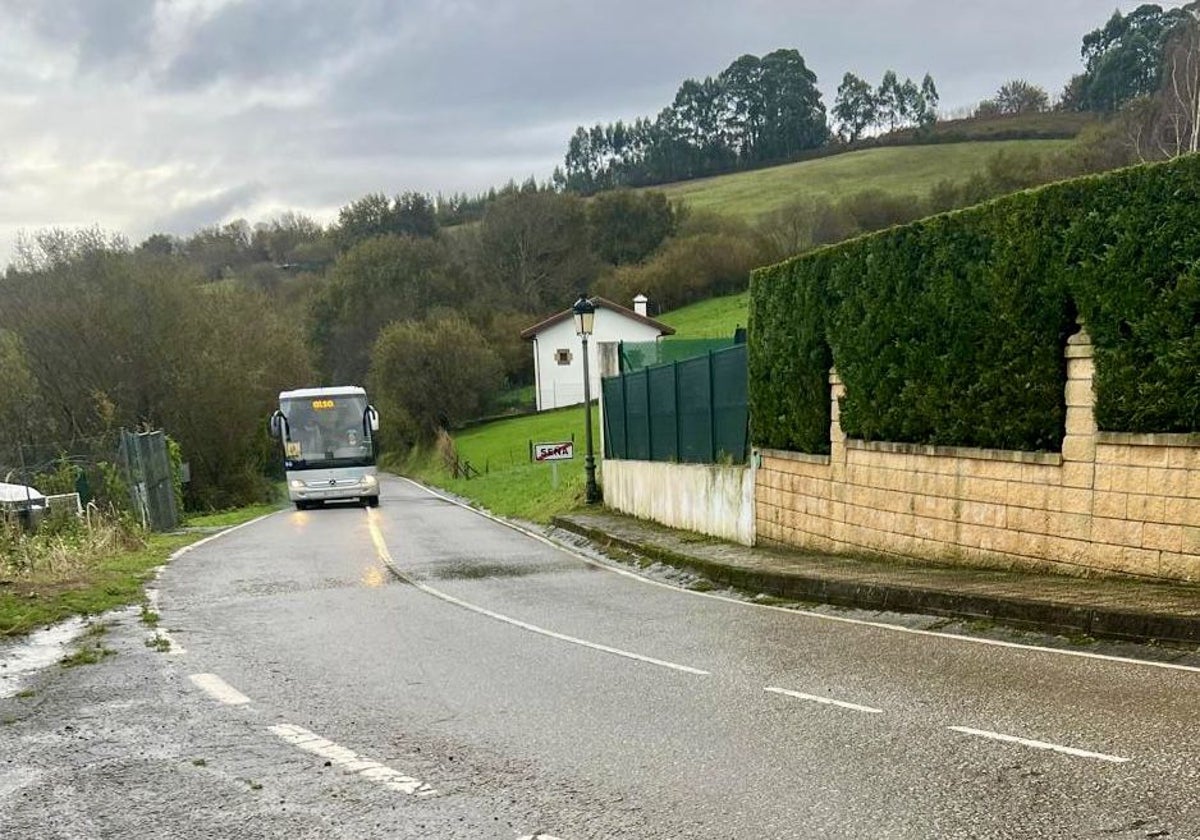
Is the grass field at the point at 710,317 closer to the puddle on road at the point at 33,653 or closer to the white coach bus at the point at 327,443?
the white coach bus at the point at 327,443

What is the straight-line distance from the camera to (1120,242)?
9570mm

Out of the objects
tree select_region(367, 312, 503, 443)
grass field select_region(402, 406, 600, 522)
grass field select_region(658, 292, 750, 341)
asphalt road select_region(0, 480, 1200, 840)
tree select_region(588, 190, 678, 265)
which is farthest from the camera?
tree select_region(588, 190, 678, 265)

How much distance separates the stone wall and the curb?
1.32m

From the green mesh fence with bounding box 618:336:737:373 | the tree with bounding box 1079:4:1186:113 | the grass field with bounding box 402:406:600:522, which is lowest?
the grass field with bounding box 402:406:600:522

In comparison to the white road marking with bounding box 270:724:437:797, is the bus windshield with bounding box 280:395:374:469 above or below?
below

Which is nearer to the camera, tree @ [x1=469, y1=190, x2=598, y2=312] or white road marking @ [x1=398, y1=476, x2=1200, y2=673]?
white road marking @ [x1=398, y1=476, x2=1200, y2=673]

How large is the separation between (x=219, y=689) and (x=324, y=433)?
2592 centimetres

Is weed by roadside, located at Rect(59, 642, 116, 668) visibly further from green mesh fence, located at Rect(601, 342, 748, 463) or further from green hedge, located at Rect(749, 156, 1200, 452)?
green mesh fence, located at Rect(601, 342, 748, 463)

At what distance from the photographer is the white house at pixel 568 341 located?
240 ft

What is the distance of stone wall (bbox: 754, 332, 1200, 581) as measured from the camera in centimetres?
930

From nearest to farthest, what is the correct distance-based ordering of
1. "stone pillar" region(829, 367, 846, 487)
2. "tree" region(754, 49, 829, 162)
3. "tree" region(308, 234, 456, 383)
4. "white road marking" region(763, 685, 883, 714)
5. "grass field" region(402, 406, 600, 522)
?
1. "white road marking" region(763, 685, 883, 714)
2. "stone pillar" region(829, 367, 846, 487)
3. "grass field" region(402, 406, 600, 522)
4. "tree" region(308, 234, 456, 383)
5. "tree" region(754, 49, 829, 162)

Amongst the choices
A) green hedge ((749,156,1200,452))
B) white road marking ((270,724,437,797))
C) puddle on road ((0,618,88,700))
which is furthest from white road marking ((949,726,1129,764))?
puddle on road ((0,618,88,700))

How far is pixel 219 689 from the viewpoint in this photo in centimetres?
787

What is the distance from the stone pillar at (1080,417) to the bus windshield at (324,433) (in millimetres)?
25758
